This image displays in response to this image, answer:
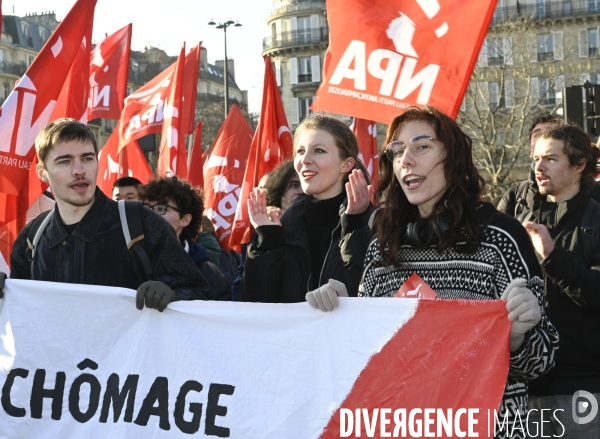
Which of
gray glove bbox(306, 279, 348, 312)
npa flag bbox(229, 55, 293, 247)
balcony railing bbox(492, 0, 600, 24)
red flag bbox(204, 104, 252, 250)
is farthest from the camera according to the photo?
balcony railing bbox(492, 0, 600, 24)

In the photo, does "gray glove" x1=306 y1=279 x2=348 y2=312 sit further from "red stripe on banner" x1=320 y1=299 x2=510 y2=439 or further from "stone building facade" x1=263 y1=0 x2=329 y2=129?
"stone building facade" x1=263 y1=0 x2=329 y2=129

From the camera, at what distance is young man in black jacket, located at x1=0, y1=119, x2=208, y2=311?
4168mm

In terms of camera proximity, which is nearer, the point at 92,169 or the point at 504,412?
the point at 504,412

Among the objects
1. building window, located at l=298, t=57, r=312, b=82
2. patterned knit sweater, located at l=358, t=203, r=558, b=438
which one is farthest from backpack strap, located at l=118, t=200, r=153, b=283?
building window, located at l=298, t=57, r=312, b=82

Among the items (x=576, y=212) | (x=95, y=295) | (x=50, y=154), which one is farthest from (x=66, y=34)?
(x=576, y=212)

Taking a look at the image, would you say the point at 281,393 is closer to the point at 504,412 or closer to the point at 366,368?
the point at 366,368

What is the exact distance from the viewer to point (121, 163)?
35.9 ft

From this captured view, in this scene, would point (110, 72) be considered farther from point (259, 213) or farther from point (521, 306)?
point (521, 306)

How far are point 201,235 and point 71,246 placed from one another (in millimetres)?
3174

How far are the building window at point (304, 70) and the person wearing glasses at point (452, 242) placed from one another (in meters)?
69.6

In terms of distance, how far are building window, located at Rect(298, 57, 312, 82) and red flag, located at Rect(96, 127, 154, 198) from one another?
203 ft

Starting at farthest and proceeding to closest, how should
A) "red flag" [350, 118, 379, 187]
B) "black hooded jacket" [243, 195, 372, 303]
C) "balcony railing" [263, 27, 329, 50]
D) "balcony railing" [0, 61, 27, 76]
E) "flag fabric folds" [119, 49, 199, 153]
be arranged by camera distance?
"balcony railing" [0, 61, 27, 76] < "balcony railing" [263, 27, 329, 50] < "flag fabric folds" [119, 49, 199, 153] < "red flag" [350, 118, 379, 187] < "black hooded jacket" [243, 195, 372, 303]

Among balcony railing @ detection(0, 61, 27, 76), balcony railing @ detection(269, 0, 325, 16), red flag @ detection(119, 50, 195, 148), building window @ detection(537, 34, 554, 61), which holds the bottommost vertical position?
red flag @ detection(119, 50, 195, 148)

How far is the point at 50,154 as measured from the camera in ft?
14.5
